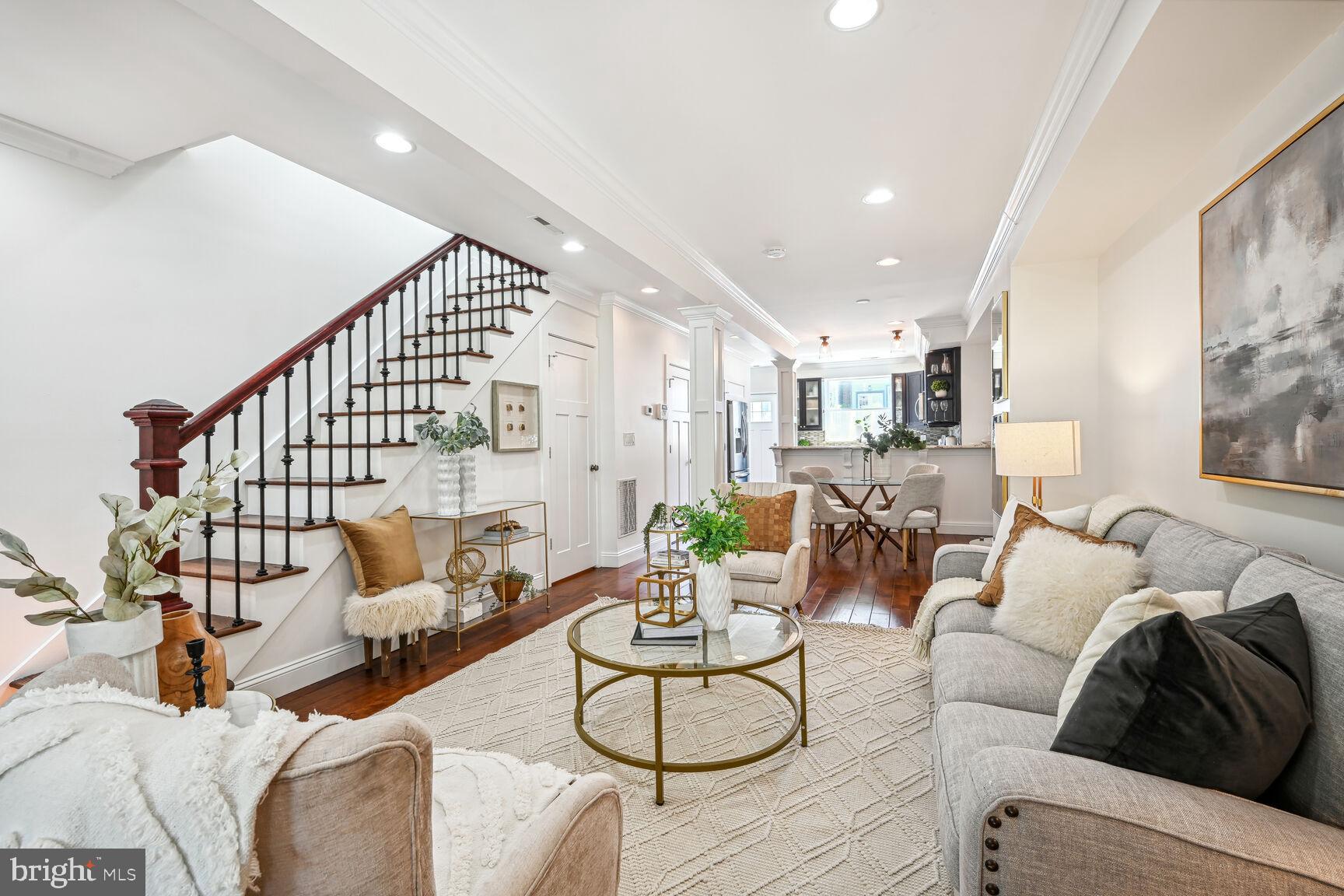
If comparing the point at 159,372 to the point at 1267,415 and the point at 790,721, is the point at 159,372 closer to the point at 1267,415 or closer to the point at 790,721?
the point at 790,721

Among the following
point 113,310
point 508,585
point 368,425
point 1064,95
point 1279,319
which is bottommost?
point 508,585

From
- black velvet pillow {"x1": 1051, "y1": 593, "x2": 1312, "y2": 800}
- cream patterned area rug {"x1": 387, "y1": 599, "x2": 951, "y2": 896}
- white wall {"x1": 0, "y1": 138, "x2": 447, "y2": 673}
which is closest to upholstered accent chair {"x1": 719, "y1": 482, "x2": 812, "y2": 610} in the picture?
cream patterned area rug {"x1": 387, "y1": 599, "x2": 951, "y2": 896}

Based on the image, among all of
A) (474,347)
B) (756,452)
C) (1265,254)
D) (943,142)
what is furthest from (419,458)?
(756,452)

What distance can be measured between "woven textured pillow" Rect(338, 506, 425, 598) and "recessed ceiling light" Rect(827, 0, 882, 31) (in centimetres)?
295

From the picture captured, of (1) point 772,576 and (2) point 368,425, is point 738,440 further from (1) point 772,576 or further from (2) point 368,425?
(2) point 368,425

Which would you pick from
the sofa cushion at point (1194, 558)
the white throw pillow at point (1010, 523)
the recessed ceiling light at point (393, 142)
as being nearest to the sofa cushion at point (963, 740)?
the sofa cushion at point (1194, 558)

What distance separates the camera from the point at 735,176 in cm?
308

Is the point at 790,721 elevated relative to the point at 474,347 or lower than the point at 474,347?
lower

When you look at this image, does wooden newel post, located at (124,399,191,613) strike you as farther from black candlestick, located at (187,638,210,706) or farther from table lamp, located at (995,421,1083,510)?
table lamp, located at (995,421,1083,510)

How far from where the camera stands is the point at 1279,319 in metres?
1.78

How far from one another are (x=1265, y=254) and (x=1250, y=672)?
4.77 ft

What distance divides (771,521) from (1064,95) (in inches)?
101

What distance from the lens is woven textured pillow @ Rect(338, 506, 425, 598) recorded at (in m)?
3.07

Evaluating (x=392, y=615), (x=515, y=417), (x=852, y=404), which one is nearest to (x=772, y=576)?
(x=392, y=615)
